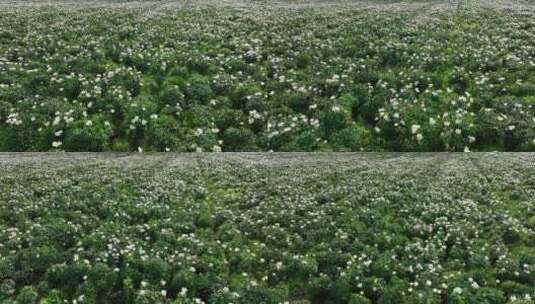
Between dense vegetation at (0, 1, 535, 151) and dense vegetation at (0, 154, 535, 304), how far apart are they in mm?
1629

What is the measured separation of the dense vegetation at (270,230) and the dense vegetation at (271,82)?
1.63 meters

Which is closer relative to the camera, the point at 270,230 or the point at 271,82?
the point at 270,230

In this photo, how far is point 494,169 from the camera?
16.2 metres

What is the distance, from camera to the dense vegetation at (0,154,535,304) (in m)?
11.9

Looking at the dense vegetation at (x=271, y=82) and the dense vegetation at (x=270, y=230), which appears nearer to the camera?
the dense vegetation at (x=270, y=230)

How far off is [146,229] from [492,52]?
14822 millimetres

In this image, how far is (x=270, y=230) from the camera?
44.5ft

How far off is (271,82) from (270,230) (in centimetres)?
908

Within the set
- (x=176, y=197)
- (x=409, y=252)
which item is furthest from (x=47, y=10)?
(x=409, y=252)

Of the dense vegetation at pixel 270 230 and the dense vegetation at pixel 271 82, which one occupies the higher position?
the dense vegetation at pixel 271 82

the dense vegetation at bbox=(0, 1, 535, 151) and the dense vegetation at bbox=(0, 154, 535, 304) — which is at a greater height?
the dense vegetation at bbox=(0, 1, 535, 151)

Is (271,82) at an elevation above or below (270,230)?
above

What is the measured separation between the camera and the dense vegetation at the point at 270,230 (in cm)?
1185

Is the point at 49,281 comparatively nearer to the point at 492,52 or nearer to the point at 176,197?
the point at 176,197
